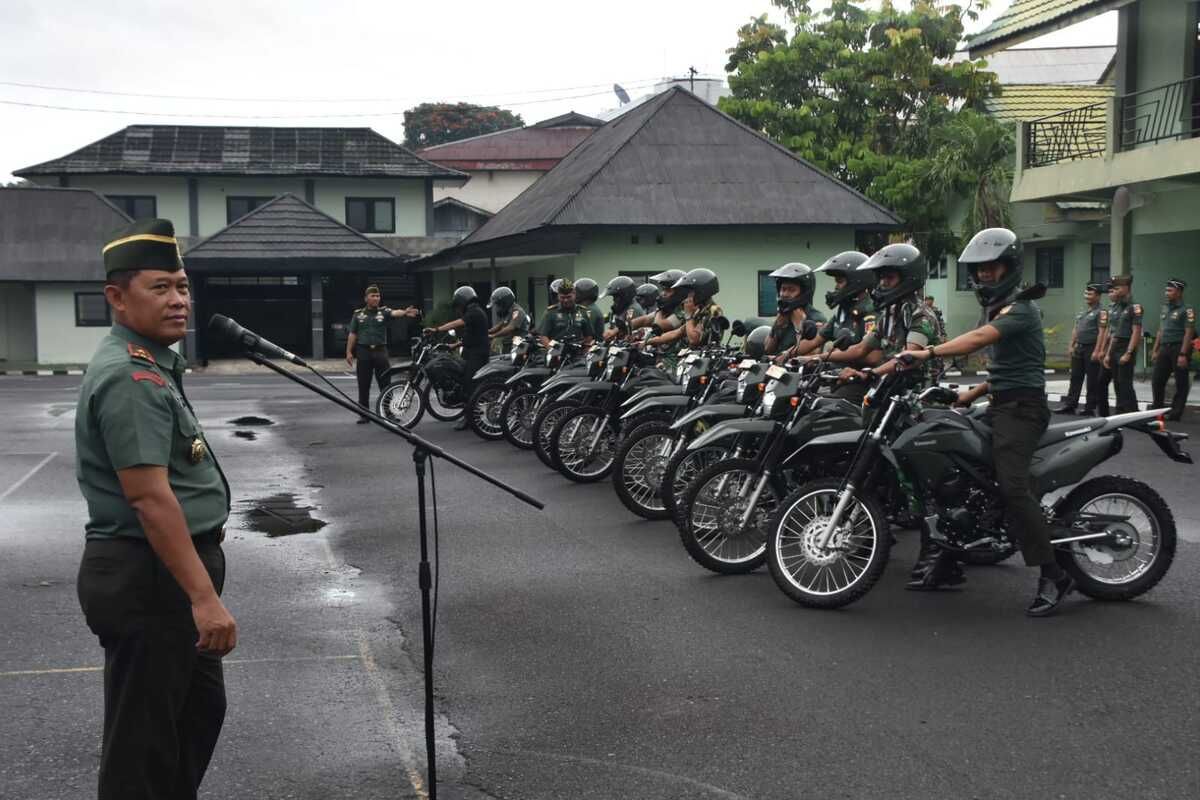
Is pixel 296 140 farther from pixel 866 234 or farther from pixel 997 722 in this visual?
pixel 997 722

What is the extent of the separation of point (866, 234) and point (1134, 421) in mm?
26669

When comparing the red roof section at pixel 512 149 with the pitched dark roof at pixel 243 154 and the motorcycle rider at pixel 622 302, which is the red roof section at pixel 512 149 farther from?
the motorcycle rider at pixel 622 302

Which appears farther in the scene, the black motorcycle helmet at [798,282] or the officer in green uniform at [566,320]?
the officer in green uniform at [566,320]

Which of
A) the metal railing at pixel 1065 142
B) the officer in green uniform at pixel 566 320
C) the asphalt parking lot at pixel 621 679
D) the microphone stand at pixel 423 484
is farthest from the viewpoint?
the metal railing at pixel 1065 142

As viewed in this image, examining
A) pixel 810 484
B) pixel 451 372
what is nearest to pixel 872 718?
pixel 810 484

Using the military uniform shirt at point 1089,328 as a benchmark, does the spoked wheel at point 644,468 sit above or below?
below

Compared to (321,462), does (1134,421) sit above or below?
above

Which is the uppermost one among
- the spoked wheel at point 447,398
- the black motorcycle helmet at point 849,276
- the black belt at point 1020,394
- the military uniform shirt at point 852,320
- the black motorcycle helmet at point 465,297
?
the black motorcycle helmet at point 849,276

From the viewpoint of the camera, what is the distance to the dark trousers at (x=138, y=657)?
3.55 meters

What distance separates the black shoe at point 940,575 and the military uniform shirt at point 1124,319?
36.6ft

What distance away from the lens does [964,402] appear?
7836mm

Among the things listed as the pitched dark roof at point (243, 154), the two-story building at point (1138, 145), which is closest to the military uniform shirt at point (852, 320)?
the two-story building at point (1138, 145)

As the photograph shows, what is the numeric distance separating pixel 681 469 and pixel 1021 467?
9.38 feet

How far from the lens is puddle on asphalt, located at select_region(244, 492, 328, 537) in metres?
10.4
